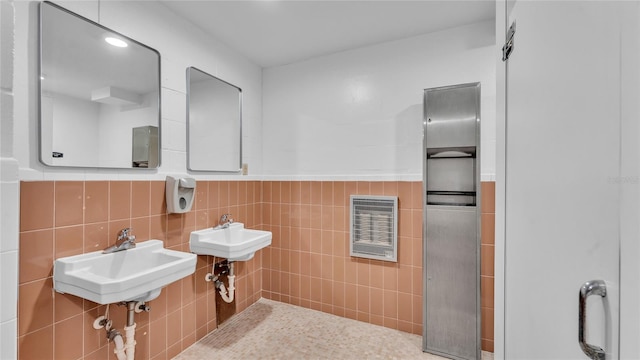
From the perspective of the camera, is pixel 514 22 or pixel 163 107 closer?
pixel 514 22

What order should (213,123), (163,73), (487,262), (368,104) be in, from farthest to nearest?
(368,104) → (213,123) → (487,262) → (163,73)

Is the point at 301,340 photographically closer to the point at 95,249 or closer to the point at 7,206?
the point at 95,249

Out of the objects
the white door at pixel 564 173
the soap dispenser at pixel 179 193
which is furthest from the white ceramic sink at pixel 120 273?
the white door at pixel 564 173

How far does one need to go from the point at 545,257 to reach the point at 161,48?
7.81 ft

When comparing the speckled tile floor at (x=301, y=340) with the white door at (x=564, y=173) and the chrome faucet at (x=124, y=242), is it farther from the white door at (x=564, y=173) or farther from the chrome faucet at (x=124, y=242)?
the white door at (x=564, y=173)

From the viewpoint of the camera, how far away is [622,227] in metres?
0.50

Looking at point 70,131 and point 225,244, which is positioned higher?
point 70,131

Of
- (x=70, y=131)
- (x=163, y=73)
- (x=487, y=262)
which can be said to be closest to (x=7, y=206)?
(x=70, y=131)

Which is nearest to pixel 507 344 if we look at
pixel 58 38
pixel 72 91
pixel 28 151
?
pixel 28 151

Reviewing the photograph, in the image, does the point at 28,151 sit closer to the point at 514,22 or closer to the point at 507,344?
the point at 514,22

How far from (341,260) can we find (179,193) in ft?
4.99

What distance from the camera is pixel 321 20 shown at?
6.86ft

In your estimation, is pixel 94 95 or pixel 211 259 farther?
pixel 211 259

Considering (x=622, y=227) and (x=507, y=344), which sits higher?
(x=622, y=227)
